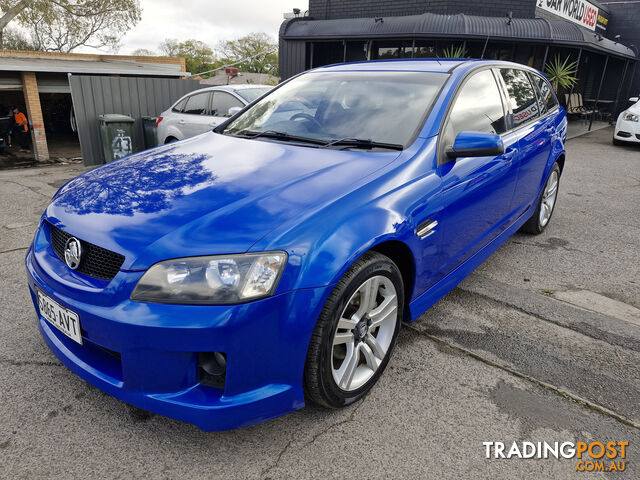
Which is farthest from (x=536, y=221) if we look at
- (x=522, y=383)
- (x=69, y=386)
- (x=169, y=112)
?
(x=169, y=112)

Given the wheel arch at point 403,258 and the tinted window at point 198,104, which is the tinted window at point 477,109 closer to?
the wheel arch at point 403,258

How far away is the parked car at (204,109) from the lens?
7.64m

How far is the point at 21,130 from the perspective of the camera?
1465cm

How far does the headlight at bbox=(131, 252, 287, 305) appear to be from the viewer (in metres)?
1.75

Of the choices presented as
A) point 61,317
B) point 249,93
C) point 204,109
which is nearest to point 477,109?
point 61,317

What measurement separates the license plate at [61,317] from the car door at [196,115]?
583 cm

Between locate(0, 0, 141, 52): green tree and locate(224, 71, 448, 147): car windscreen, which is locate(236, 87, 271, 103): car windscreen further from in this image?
locate(0, 0, 141, 52): green tree

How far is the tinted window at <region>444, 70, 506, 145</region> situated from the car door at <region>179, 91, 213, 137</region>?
17.1 feet

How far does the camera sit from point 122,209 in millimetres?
2131

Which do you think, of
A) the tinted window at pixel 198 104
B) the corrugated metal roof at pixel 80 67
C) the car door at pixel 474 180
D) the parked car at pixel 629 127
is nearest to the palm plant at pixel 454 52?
the parked car at pixel 629 127

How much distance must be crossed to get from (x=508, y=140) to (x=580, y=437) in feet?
6.82

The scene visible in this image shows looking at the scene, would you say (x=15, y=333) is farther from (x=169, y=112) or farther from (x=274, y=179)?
(x=169, y=112)

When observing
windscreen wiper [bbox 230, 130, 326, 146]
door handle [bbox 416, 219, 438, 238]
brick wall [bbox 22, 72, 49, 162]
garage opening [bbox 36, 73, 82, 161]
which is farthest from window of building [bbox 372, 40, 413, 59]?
door handle [bbox 416, 219, 438, 238]

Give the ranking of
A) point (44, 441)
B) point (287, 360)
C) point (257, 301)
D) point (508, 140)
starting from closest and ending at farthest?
point (257, 301) < point (287, 360) < point (44, 441) < point (508, 140)
